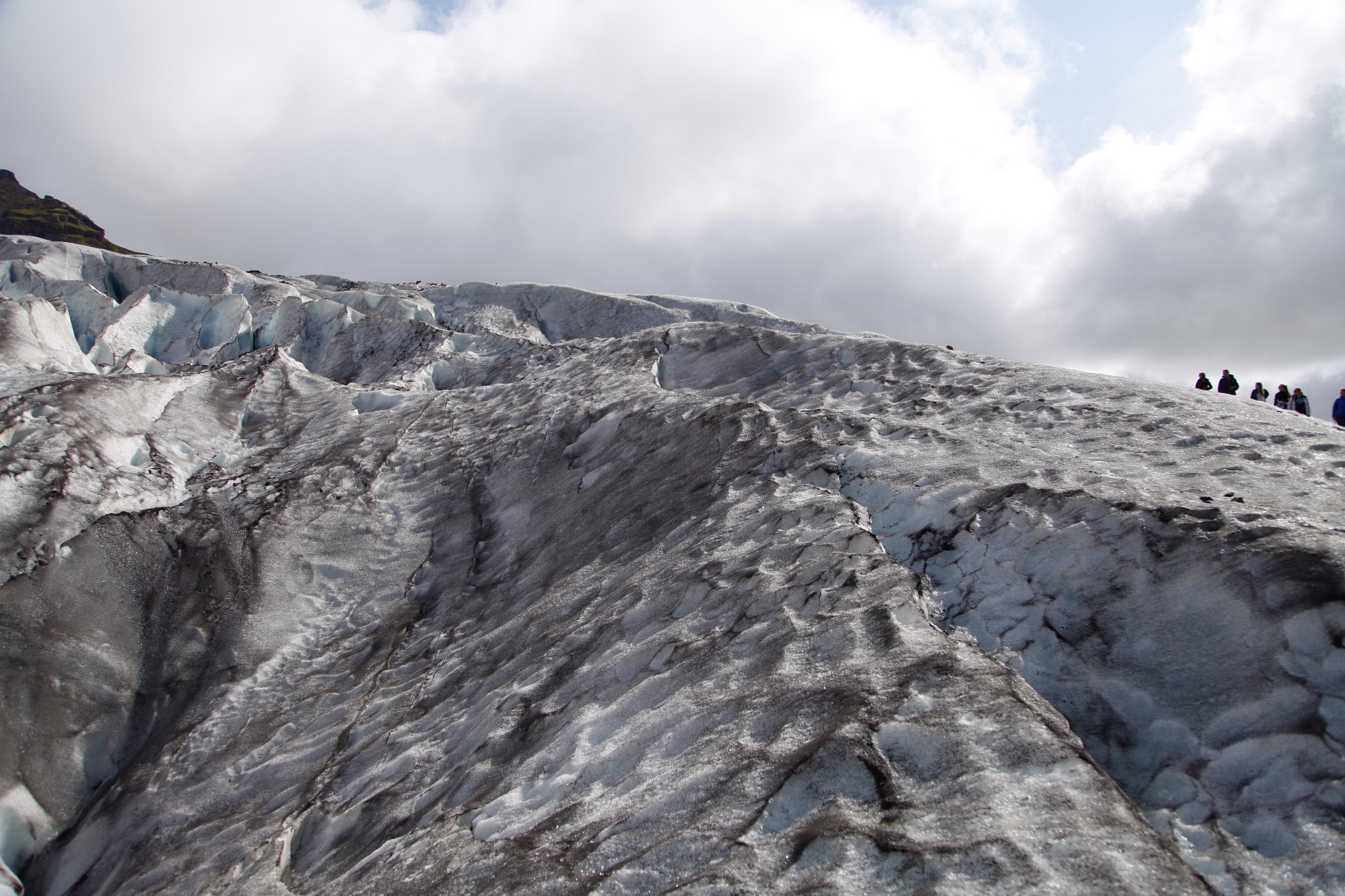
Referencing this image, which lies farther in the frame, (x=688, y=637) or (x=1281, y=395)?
(x=1281, y=395)

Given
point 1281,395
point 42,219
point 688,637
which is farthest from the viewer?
point 42,219

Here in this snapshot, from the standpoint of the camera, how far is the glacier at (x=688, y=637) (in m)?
3.51

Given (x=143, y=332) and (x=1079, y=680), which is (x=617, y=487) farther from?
(x=143, y=332)

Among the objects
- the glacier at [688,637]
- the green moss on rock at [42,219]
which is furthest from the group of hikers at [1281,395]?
the green moss on rock at [42,219]

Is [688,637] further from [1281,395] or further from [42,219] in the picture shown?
[42,219]

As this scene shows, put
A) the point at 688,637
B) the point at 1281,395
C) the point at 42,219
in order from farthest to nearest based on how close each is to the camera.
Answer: the point at 42,219
the point at 1281,395
the point at 688,637

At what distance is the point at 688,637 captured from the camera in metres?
5.55

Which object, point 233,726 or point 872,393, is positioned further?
point 872,393

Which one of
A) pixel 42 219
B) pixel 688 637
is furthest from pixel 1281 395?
pixel 42 219

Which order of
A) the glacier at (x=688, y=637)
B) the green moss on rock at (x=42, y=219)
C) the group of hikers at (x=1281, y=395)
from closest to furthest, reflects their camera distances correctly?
1. the glacier at (x=688, y=637)
2. the group of hikers at (x=1281, y=395)
3. the green moss on rock at (x=42, y=219)

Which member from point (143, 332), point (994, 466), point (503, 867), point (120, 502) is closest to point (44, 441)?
point (120, 502)

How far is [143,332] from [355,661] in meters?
22.6

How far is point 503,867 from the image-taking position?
12.6 feet

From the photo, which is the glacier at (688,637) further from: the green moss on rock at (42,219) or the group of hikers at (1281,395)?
the green moss on rock at (42,219)
